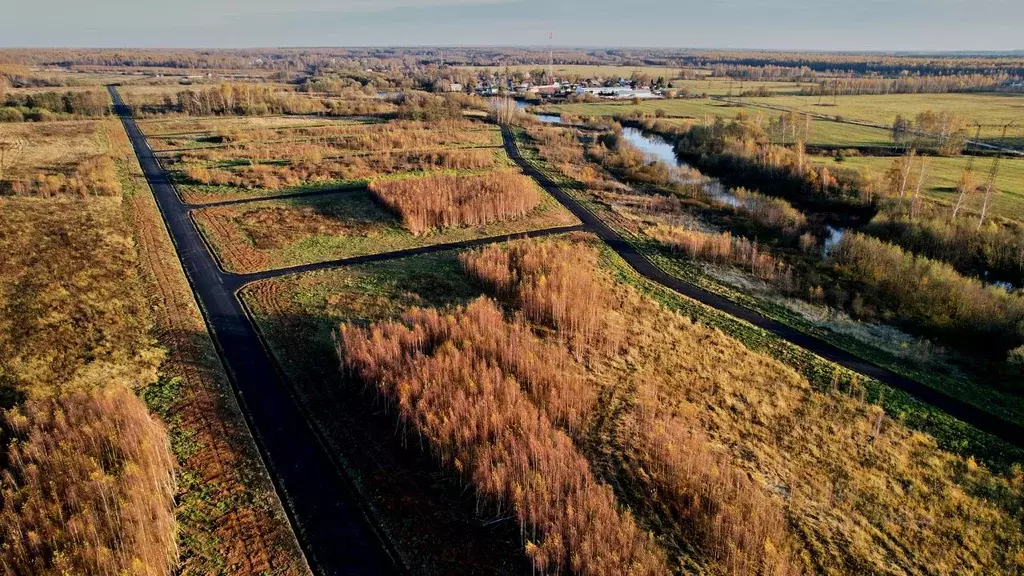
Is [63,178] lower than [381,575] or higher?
higher

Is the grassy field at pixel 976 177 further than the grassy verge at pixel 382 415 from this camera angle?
Yes

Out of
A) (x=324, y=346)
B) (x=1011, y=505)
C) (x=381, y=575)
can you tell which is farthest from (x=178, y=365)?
(x=1011, y=505)

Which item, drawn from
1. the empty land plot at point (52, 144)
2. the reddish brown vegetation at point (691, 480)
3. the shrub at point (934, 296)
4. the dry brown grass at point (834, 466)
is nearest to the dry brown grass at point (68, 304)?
the empty land plot at point (52, 144)

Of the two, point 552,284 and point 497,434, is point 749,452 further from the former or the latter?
point 552,284

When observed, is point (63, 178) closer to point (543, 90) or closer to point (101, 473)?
point (101, 473)

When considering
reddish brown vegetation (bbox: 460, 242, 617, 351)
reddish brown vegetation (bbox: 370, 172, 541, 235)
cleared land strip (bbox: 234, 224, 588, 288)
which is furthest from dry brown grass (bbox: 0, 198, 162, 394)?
reddish brown vegetation (bbox: 370, 172, 541, 235)

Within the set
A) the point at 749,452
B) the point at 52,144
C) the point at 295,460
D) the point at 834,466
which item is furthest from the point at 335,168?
the point at 834,466

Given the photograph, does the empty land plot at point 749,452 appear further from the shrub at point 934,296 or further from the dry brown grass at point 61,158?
the dry brown grass at point 61,158
